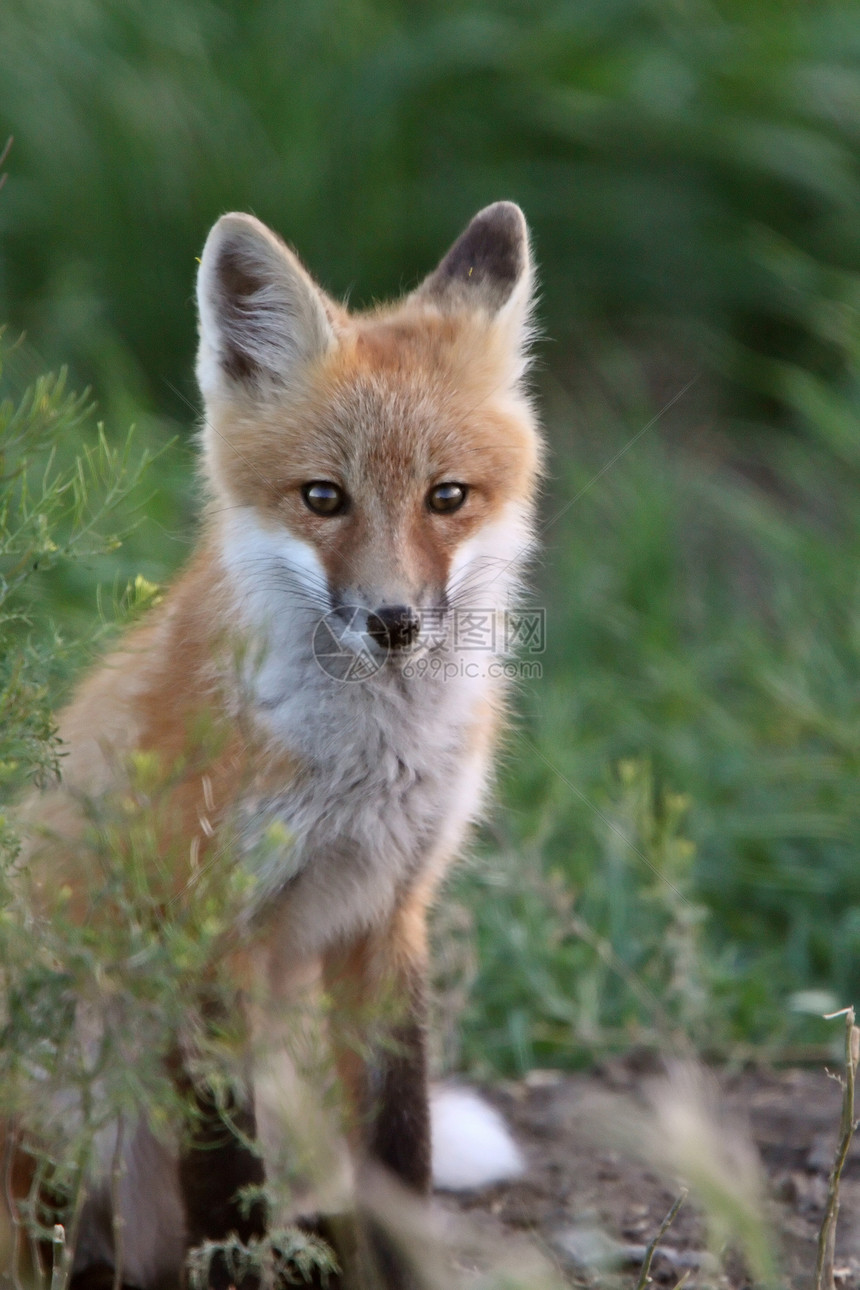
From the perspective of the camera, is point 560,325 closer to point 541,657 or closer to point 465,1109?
point 541,657

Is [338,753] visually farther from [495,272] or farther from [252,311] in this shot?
[495,272]

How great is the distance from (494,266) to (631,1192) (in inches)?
73.4

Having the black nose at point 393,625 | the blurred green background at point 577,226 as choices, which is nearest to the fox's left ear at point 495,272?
the black nose at point 393,625

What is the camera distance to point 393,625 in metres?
2.21

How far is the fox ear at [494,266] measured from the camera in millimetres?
2768

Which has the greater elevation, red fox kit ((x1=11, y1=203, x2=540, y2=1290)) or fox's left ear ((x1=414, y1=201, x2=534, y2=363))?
fox's left ear ((x1=414, y1=201, x2=534, y2=363))

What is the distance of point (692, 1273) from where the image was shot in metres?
2.46

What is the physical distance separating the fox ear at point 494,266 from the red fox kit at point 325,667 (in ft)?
0.21

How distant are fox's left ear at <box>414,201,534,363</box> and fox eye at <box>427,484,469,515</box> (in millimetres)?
455

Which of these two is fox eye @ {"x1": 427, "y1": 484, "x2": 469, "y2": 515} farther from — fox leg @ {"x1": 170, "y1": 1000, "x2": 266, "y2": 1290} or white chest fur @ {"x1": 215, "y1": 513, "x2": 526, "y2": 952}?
fox leg @ {"x1": 170, "y1": 1000, "x2": 266, "y2": 1290}

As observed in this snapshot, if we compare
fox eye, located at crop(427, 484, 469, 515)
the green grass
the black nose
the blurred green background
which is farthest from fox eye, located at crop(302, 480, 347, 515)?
the blurred green background

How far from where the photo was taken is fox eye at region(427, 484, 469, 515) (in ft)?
8.02

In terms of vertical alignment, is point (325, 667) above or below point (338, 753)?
above

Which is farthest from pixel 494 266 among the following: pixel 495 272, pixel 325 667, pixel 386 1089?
pixel 386 1089
